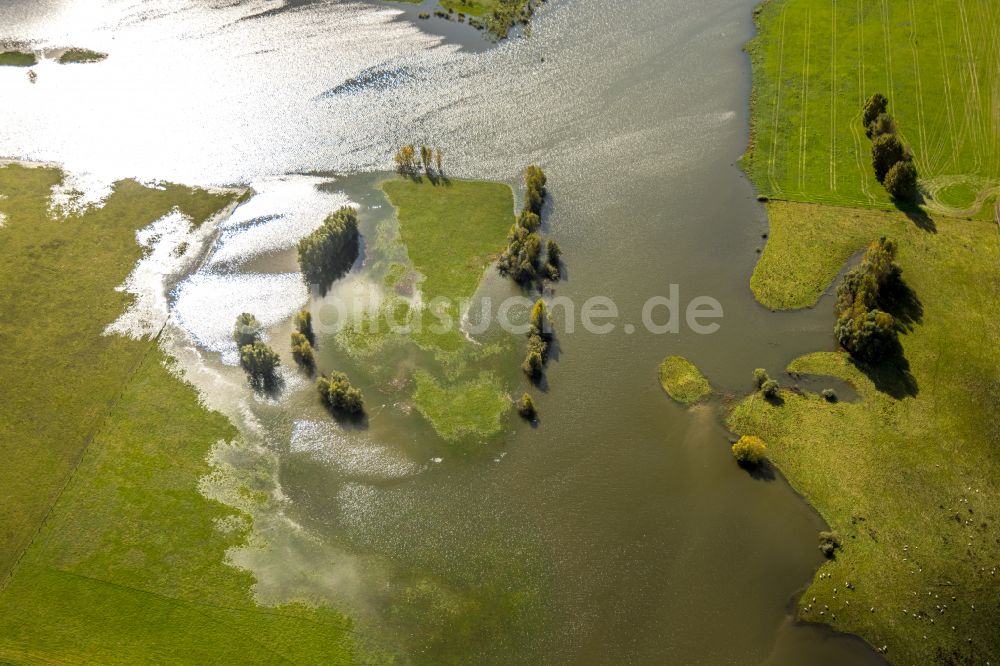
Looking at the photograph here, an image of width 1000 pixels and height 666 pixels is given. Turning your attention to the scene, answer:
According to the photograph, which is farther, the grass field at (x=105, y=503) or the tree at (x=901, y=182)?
the tree at (x=901, y=182)

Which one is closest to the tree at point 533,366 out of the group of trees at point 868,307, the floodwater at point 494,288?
the floodwater at point 494,288

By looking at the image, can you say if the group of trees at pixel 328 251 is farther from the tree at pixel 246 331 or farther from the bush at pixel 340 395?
the bush at pixel 340 395

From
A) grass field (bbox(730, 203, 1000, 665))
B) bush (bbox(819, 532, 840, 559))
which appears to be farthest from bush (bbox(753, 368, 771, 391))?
bush (bbox(819, 532, 840, 559))

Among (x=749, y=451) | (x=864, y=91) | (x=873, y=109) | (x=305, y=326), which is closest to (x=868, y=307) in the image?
(x=749, y=451)

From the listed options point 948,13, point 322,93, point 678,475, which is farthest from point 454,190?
point 948,13

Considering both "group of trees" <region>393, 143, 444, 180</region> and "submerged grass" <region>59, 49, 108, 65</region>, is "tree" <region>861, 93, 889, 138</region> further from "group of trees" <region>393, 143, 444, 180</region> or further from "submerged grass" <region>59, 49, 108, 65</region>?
"submerged grass" <region>59, 49, 108, 65</region>

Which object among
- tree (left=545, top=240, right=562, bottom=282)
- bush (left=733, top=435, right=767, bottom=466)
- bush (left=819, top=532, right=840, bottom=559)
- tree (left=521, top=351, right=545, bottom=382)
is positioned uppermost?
tree (left=545, top=240, right=562, bottom=282)

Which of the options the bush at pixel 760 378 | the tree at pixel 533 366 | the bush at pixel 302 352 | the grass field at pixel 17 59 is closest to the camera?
the bush at pixel 760 378
